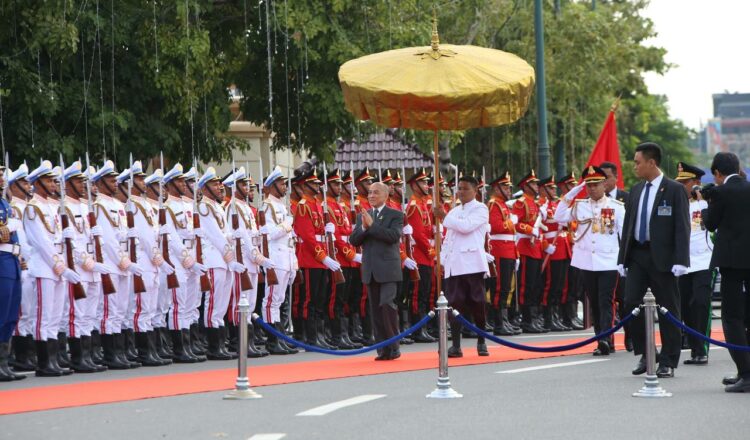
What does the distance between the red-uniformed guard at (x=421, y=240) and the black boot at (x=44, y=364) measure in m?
5.85

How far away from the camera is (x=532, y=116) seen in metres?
44.4

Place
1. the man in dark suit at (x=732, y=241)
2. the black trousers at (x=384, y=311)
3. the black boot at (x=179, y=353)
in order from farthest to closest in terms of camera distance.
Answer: the black boot at (x=179, y=353)
the black trousers at (x=384, y=311)
the man in dark suit at (x=732, y=241)

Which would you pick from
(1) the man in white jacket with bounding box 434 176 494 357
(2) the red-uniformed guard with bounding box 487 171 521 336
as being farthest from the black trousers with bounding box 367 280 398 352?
(2) the red-uniformed guard with bounding box 487 171 521 336

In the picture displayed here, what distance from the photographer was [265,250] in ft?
58.0

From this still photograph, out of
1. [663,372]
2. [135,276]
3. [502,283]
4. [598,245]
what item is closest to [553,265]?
[502,283]

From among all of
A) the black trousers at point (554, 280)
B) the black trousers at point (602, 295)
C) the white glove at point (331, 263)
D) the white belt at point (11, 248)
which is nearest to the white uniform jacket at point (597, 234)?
the black trousers at point (602, 295)

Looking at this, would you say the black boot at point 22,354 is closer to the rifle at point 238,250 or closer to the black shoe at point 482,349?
the rifle at point 238,250

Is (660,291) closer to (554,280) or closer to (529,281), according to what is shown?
(529,281)

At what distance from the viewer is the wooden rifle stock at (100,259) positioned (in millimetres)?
15903

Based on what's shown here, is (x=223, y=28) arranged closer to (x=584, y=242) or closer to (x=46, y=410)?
(x=584, y=242)

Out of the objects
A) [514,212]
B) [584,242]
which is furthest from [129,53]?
[584,242]

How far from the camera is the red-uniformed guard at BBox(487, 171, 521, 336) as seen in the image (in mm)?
20719

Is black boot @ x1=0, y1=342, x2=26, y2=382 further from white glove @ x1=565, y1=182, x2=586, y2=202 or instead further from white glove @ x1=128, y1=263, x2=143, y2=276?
white glove @ x1=565, y1=182, x2=586, y2=202

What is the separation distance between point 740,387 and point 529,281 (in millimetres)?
8991
